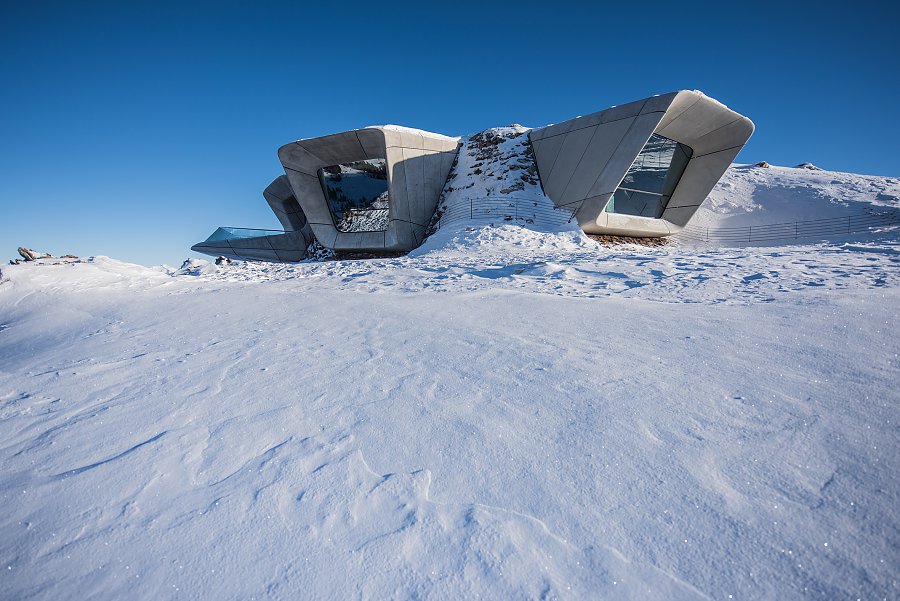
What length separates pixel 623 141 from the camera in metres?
13.2

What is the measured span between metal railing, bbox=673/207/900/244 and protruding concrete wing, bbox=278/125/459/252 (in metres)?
11.4

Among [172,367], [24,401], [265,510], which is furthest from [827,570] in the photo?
[24,401]

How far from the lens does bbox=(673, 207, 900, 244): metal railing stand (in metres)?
14.8

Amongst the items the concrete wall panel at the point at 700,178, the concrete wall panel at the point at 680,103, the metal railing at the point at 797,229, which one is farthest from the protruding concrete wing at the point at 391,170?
the metal railing at the point at 797,229

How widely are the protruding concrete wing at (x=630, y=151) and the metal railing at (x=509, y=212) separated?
68cm

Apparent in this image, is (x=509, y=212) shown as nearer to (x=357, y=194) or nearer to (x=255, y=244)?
(x=357, y=194)

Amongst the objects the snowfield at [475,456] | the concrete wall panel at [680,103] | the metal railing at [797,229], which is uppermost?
the concrete wall panel at [680,103]

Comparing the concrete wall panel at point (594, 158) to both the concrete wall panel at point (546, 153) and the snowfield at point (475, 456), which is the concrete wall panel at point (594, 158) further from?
the snowfield at point (475, 456)

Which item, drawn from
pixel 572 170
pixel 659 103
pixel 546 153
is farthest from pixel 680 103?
pixel 546 153

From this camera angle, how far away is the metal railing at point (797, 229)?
48.6ft

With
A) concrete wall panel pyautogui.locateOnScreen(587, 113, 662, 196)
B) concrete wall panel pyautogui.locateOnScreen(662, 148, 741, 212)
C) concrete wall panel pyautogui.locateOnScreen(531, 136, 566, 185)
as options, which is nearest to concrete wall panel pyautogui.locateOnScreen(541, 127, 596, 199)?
concrete wall panel pyautogui.locateOnScreen(531, 136, 566, 185)

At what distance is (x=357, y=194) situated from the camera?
17781 mm

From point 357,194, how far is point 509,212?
789 centimetres

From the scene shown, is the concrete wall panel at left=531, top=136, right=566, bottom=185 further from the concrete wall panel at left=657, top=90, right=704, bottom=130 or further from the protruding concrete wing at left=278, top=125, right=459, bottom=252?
the protruding concrete wing at left=278, top=125, right=459, bottom=252
